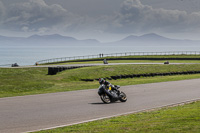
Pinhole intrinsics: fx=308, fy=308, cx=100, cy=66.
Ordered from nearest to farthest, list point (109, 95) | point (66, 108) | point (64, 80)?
point (66, 108) < point (109, 95) < point (64, 80)

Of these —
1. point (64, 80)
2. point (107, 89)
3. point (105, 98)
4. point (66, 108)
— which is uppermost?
point (107, 89)

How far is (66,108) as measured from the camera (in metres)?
13.6

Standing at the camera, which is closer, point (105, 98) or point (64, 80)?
point (105, 98)

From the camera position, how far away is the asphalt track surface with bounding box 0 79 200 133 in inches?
420

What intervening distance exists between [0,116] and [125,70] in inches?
1077

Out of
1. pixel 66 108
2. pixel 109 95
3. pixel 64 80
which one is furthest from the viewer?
pixel 64 80

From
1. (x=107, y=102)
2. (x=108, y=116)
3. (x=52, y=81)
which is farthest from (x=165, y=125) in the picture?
(x=52, y=81)

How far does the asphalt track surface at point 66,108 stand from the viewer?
10.7m

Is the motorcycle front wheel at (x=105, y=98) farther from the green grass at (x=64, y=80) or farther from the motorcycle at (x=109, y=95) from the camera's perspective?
the green grass at (x=64, y=80)

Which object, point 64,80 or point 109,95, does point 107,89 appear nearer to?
point 109,95

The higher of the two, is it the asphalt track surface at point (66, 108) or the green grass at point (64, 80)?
the green grass at point (64, 80)

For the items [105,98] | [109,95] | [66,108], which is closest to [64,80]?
[105,98]

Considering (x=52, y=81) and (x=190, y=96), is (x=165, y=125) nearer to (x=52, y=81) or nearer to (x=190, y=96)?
(x=190, y=96)

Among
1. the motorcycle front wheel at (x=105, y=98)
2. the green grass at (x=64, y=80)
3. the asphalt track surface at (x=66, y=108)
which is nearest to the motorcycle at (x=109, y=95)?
the motorcycle front wheel at (x=105, y=98)
